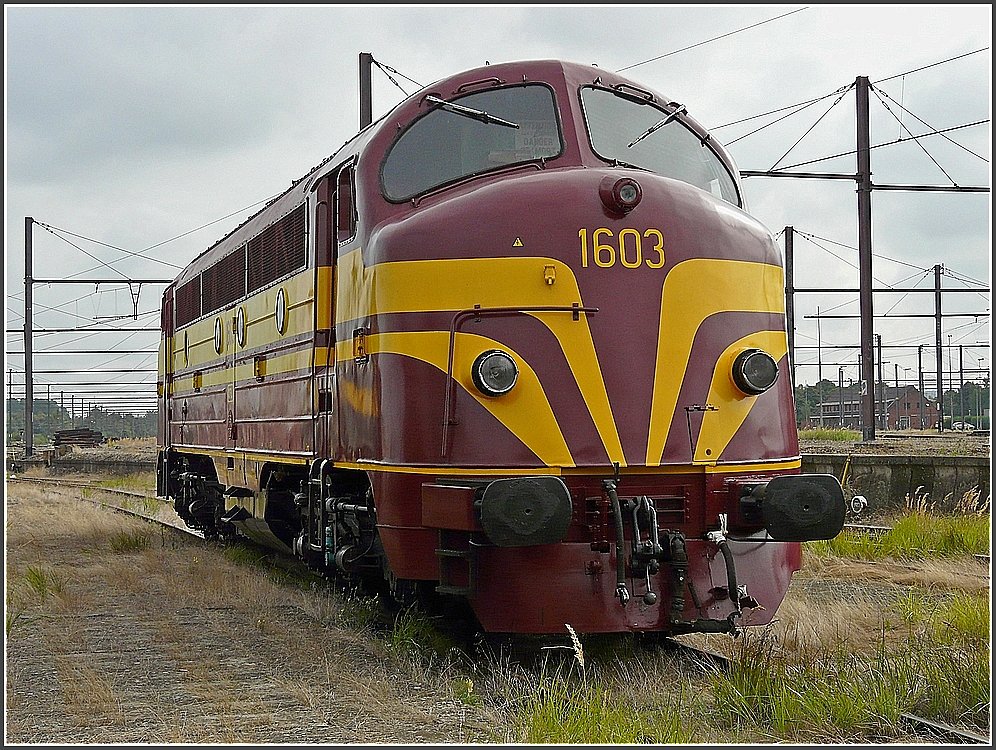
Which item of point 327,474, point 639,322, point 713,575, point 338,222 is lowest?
point 713,575

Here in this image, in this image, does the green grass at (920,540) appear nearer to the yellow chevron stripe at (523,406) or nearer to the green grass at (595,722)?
the yellow chevron stripe at (523,406)

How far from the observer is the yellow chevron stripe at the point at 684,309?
23.1ft

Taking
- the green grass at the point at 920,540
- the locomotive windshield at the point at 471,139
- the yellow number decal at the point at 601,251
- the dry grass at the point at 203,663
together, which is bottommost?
the dry grass at the point at 203,663

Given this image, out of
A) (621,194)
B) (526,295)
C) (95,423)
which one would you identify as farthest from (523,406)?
(95,423)

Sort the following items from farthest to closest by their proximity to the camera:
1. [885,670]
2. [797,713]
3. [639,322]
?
1. [639,322]
2. [885,670]
3. [797,713]

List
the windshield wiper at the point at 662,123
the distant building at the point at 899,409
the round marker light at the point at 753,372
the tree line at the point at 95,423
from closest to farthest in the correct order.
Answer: the round marker light at the point at 753,372 < the windshield wiper at the point at 662,123 < the distant building at the point at 899,409 < the tree line at the point at 95,423

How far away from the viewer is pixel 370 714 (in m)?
6.41

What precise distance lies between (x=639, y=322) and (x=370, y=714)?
278 cm

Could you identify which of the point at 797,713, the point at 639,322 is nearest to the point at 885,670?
the point at 797,713

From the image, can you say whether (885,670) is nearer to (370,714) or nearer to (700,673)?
(700,673)

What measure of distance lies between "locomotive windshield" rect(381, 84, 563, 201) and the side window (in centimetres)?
46

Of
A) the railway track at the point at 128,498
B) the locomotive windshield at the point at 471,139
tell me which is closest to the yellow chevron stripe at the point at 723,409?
the locomotive windshield at the point at 471,139

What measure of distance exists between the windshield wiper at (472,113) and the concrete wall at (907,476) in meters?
9.48

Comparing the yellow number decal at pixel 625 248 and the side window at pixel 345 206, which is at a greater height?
the side window at pixel 345 206
